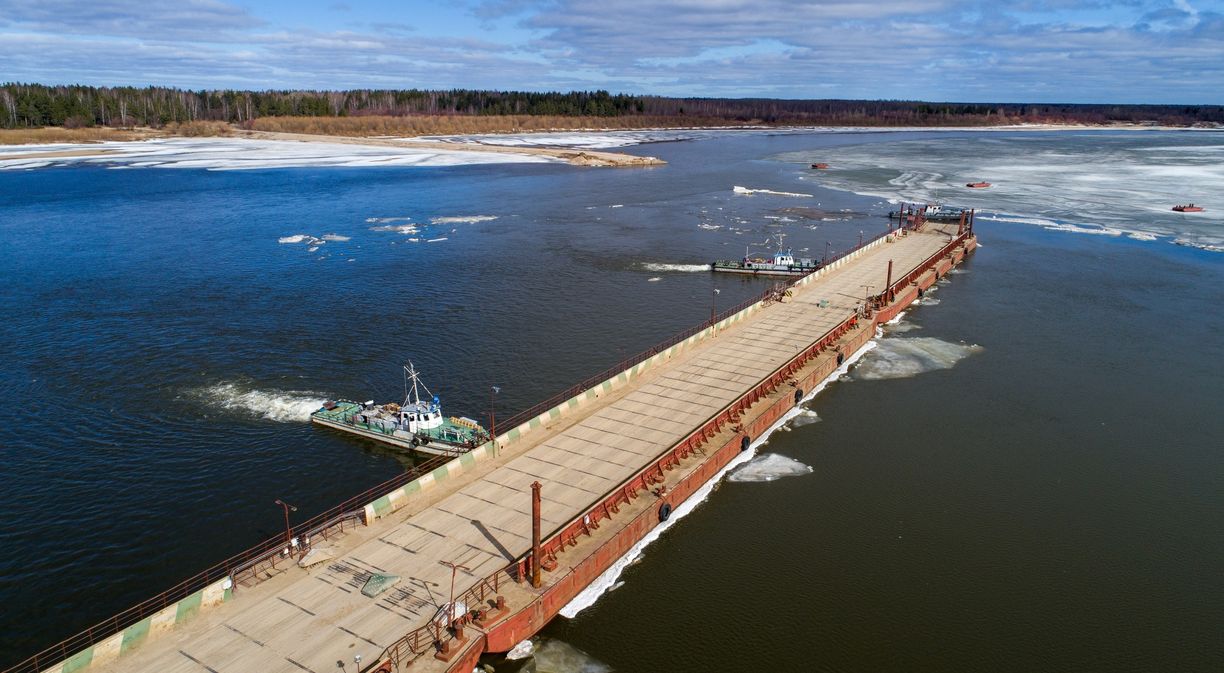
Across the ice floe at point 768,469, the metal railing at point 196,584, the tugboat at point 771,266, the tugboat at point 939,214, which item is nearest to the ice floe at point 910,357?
the ice floe at point 768,469

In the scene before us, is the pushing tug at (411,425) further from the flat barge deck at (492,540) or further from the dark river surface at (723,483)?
the flat barge deck at (492,540)

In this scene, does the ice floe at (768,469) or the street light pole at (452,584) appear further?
the ice floe at (768,469)

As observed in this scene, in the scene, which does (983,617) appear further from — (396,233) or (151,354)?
(396,233)

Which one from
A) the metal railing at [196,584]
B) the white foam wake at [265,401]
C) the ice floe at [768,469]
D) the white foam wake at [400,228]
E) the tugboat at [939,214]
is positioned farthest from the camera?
the tugboat at [939,214]

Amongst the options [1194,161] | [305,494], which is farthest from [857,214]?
[1194,161]

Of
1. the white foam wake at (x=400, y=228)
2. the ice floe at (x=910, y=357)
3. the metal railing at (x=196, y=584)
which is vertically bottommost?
the metal railing at (x=196, y=584)

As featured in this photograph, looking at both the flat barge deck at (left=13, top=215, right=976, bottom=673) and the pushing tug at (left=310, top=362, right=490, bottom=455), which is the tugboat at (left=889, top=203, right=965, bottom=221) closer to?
the flat barge deck at (left=13, top=215, right=976, bottom=673)

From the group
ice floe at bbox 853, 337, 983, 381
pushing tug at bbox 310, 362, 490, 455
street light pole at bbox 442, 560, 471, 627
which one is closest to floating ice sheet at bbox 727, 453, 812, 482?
pushing tug at bbox 310, 362, 490, 455
